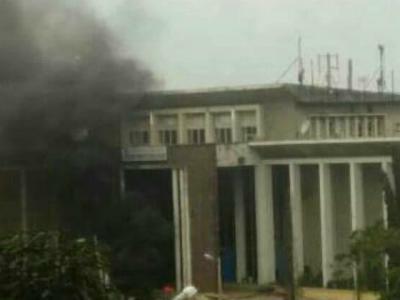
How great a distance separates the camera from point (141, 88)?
3112 cm

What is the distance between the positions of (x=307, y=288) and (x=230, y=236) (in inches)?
125

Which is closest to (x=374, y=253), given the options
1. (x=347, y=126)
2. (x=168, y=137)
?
(x=347, y=126)

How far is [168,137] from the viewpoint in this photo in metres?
28.9

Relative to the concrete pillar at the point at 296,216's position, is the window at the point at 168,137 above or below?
above

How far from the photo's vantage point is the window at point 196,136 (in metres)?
28.5

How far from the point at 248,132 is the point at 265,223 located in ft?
8.75

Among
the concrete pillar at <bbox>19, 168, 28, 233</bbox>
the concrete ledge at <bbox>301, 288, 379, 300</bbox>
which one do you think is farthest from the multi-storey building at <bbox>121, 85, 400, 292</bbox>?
the concrete pillar at <bbox>19, 168, 28, 233</bbox>

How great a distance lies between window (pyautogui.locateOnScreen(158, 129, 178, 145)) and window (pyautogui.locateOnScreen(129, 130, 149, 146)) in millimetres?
545

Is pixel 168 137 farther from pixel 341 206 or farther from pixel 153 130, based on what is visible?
pixel 341 206

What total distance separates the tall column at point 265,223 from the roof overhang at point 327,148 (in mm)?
537

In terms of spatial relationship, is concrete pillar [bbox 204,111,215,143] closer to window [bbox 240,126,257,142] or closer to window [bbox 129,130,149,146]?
window [bbox 240,126,257,142]

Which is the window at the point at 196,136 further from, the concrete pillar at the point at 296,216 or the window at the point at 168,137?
the concrete pillar at the point at 296,216

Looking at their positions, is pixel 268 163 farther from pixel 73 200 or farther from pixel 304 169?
pixel 73 200

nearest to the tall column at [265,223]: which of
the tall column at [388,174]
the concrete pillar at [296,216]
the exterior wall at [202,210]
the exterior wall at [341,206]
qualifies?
the concrete pillar at [296,216]
